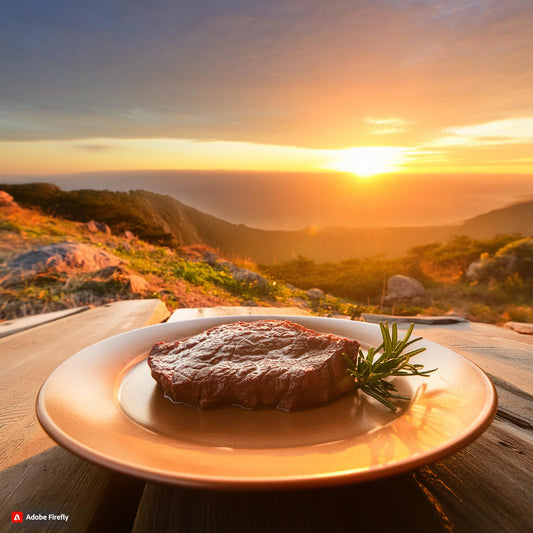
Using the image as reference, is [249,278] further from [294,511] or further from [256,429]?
[294,511]

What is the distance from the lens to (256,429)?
49.5 inches

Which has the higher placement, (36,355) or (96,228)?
(36,355)

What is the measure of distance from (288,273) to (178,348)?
17.2 m

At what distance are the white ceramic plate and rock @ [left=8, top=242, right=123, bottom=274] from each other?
249 inches

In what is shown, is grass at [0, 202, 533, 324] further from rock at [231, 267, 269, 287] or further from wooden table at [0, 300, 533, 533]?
wooden table at [0, 300, 533, 533]

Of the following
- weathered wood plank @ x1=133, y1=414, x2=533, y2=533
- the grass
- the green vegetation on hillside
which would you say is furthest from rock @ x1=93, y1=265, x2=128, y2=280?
the green vegetation on hillside

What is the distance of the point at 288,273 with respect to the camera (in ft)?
62.0

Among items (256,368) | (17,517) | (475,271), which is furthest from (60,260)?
(475,271)

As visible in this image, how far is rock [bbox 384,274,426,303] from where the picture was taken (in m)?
14.8

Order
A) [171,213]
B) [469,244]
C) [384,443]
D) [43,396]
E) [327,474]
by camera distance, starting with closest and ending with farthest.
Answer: [327,474] → [384,443] → [43,396] → [469,244] → [171,213]

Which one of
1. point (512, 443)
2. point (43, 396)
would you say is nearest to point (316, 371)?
point (512, 443)

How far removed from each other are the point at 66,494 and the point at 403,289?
15160 millimetres

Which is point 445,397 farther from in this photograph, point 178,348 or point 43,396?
point 43,396

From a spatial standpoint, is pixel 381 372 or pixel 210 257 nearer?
pixel 381 372
